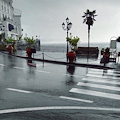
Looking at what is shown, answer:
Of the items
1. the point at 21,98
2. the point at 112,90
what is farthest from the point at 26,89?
the point at 112,90

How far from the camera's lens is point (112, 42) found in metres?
16.8

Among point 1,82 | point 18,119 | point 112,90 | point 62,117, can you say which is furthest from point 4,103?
point 112,90

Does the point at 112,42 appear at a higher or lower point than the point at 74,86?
higher

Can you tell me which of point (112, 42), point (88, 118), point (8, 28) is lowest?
point (88, 118)

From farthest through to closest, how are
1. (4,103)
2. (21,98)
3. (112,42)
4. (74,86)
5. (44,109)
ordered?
1. (112,42)
2. (74,86)
3. (21,98)
4. (4,103)
5. (44,109)

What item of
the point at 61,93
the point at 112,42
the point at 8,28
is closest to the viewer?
the point at 61,93

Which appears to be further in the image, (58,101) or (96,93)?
(96,93)

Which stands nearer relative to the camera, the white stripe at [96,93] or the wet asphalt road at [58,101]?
the wet asphalt road at [58,101]

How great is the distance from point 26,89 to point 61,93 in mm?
1922

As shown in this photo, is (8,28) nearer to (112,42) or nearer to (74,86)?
(112,42)

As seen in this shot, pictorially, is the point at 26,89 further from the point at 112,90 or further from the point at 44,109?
the point at 112,90

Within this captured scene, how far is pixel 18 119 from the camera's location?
4.22 m

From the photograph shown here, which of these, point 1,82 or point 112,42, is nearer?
point 1,82

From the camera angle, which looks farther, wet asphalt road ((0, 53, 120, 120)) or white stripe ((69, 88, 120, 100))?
white stripe ((69, 88, 120, 100))
